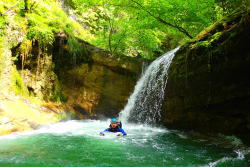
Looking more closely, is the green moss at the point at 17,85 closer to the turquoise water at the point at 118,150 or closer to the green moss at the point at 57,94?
the green moss at the point at 57,94

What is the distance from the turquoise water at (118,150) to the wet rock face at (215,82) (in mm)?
593

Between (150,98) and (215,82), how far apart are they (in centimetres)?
355

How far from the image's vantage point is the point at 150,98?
10555 millimetres

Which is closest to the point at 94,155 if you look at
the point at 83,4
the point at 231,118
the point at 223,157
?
the point at 223,157

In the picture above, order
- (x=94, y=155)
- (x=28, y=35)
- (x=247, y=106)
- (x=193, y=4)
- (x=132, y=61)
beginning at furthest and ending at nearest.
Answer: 1. (x=132, y=61)
2. (x=28, y=35)
3. (x=193, y=4)
4. (x=247, y=106)
5. (x=94, y=155)

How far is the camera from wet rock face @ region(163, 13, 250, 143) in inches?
272

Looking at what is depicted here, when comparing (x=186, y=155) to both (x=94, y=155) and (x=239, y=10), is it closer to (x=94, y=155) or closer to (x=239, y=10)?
(x=94, y=155)

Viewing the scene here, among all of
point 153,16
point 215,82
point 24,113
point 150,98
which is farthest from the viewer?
point 153,16

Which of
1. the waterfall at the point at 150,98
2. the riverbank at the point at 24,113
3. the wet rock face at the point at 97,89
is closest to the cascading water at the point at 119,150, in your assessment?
the riverbank at the point at 24,113

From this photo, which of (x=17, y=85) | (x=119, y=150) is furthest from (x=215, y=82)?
(x=17, y=85)

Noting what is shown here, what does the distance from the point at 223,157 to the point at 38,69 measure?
29.4 feet

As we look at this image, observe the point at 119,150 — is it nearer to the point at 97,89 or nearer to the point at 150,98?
the point at 150,98

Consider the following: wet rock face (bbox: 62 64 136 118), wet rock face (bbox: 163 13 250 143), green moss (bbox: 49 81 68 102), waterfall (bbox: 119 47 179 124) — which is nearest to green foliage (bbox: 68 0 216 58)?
waterfall (bbox: 119 47 179 124)

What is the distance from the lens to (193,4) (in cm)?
1026
